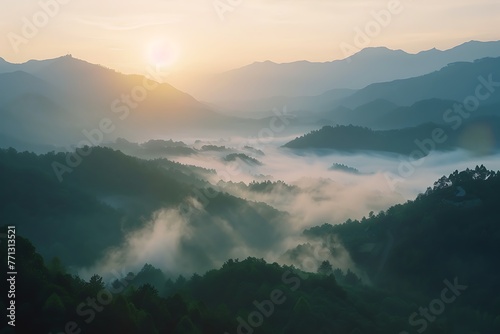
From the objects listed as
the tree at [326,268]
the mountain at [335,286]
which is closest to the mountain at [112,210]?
the mountain at [335,286]

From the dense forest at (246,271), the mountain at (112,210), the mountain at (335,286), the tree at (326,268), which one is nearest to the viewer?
the mountain at (335,286)

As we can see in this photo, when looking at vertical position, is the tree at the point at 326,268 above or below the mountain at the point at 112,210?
below

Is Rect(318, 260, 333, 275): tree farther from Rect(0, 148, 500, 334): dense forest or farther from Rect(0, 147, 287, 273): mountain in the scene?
Rect(0, 147, 287, 273): mountain

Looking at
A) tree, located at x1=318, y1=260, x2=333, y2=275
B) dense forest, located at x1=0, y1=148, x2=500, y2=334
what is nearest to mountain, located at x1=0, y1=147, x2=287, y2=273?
dense forest, located at x1=0, y1=148, x2=500, y2=334

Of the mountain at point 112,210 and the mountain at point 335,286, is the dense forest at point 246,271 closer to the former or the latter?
the mountain at point 335,286

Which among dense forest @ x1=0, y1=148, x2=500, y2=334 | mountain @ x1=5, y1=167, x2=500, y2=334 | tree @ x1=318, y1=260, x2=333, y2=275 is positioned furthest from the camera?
tree @ x1=318, y1=260, x2=333, y2=275

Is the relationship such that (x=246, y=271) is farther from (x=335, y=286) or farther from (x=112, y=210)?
(x=112, y=210)

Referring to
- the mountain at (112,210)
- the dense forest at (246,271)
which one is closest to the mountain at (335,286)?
the dense forest at (246,271)

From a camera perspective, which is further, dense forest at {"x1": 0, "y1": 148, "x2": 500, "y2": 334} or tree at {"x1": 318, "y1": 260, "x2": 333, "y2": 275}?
tree at {"x1": 318, "y1": 260, "x2": 333, "y2": 275}

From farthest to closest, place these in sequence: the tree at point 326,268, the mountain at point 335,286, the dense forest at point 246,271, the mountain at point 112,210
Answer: the mountain at point 112,210, the tree at point 326,268, the dense forest at point 246,271, the mountain at point 335,286

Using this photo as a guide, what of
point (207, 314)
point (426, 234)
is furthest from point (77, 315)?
point (426, 234)

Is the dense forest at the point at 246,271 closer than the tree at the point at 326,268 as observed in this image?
Yes
